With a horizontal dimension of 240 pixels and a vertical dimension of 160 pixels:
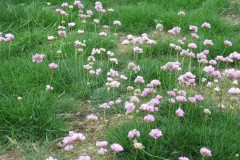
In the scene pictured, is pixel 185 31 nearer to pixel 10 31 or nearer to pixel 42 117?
pixel 10 31

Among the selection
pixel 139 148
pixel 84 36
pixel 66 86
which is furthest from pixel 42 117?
pixel 84 36

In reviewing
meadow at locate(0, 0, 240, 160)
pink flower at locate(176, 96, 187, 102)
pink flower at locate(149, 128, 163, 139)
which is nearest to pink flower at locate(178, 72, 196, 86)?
meadow at locate(0, 0, 240, 160)

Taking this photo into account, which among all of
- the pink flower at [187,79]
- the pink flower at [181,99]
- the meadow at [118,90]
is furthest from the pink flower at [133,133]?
the pink flower at [187,79]

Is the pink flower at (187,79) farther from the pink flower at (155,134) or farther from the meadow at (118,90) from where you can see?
the pink flower at (155,134)

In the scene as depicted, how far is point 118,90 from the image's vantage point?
4.29 metres

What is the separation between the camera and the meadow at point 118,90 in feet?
10.8

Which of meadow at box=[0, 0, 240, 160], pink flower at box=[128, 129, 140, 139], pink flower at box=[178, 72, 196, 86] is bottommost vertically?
meadow at box=[0, 0, 240, 160]

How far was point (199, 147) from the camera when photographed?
327cm

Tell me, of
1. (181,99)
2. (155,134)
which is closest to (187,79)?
(181,99)

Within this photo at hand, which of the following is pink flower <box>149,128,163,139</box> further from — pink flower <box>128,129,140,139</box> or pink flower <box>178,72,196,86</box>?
pink flower <box>178,72,196,86</box>

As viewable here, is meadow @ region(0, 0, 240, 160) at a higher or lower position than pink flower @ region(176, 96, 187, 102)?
lower

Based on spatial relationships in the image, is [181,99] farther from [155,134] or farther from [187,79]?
[155,134]

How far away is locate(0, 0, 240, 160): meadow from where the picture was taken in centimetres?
330

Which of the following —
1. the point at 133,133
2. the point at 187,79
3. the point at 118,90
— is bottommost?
the point at 118,90
